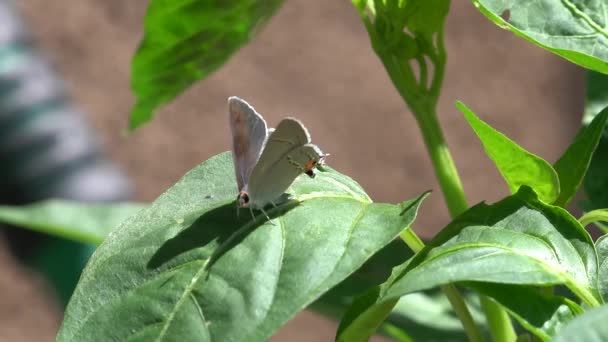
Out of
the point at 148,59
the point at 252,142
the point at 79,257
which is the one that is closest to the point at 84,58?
the point at 79,257

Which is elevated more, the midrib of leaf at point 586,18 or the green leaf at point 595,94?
the midrib of leaf at point 586,18

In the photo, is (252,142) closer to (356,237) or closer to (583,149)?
(356,237)

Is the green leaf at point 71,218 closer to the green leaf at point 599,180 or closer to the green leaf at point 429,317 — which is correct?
the green leaf at point 429,317

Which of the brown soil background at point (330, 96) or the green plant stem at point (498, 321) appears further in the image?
the brown soil background at point (330, 96)

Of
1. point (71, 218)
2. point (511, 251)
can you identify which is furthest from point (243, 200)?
point (71, 218)

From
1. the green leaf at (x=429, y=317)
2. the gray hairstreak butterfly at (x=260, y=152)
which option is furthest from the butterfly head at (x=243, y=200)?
the green leaf at (x=429, y=317)

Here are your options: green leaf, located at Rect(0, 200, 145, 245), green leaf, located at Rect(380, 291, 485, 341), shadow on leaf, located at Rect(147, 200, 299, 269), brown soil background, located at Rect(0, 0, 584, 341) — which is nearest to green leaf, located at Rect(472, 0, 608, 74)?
shadow on leaf, located at Rect(147, 200, 299, 269)
